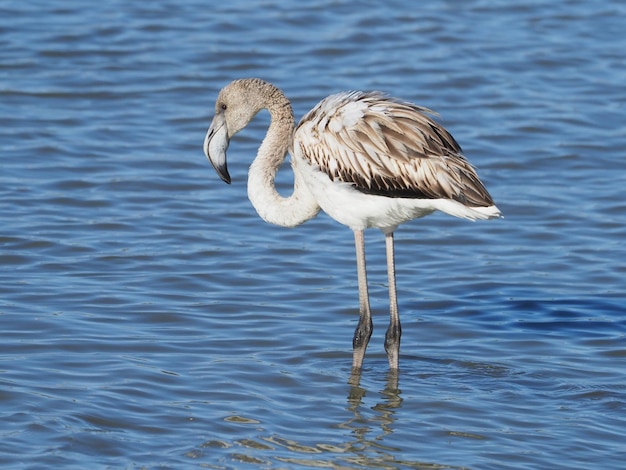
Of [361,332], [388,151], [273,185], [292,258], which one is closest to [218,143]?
[273,185]

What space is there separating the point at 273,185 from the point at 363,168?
2.97 ft

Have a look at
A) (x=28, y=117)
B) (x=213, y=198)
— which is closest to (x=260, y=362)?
(x=213, y=198)

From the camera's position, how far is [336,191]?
27.9 ft

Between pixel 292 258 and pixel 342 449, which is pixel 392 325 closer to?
pixel 342 449

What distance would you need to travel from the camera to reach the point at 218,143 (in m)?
9.37

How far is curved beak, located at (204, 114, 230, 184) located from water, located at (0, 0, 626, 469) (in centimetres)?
122

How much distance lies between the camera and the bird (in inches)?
322

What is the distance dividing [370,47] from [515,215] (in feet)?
17.7

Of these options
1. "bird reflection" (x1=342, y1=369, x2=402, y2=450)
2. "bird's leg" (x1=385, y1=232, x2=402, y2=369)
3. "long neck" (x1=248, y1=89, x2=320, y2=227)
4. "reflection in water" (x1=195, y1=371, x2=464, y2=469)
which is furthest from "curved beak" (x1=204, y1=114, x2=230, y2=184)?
"reflection in water" (x1=195, y1=371, x2=464, y2=469)

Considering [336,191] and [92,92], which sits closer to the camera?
[336,191]

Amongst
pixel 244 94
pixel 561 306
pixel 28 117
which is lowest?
pixel 561 306

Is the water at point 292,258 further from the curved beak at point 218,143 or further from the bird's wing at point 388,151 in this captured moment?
the bird's wing at point 388,151

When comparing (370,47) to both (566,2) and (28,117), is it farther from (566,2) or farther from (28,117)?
(28,117)

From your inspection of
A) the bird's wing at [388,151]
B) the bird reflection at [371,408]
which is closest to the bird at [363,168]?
the bird's wing at [388,151]
